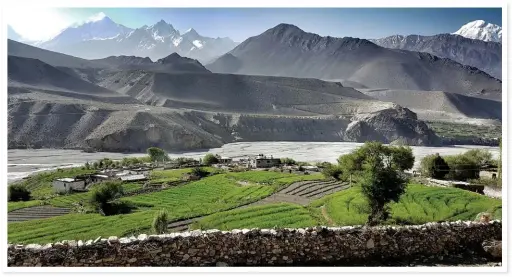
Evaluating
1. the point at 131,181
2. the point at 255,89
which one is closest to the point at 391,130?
the point at 255,89

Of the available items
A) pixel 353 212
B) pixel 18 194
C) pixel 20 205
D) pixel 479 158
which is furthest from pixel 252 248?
pixel 479 158

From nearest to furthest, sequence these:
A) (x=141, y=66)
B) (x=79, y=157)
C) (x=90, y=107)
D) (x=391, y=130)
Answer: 1. (x=79, y=157)
2. (x=90, y=107)
3. (x=391, y=130)
4. (x=141, y=66)

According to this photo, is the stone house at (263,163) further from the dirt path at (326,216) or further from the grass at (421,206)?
the dirt path at (326,216)

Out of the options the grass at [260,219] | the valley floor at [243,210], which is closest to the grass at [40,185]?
the valley floor at [243,210]

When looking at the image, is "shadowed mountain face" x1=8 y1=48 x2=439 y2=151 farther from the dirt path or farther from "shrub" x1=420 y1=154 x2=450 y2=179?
the dirt path

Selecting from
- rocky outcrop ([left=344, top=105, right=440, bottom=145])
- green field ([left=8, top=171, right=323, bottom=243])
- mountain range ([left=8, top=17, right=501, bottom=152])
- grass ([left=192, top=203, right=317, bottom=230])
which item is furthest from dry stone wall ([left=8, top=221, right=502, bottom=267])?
rocky outcrop ([left=344, top=105, right=440, bottom=145])

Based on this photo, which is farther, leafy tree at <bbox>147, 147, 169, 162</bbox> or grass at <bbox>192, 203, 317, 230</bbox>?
leafy tree at <bbox>147, 147, 169, 162</bbox>
